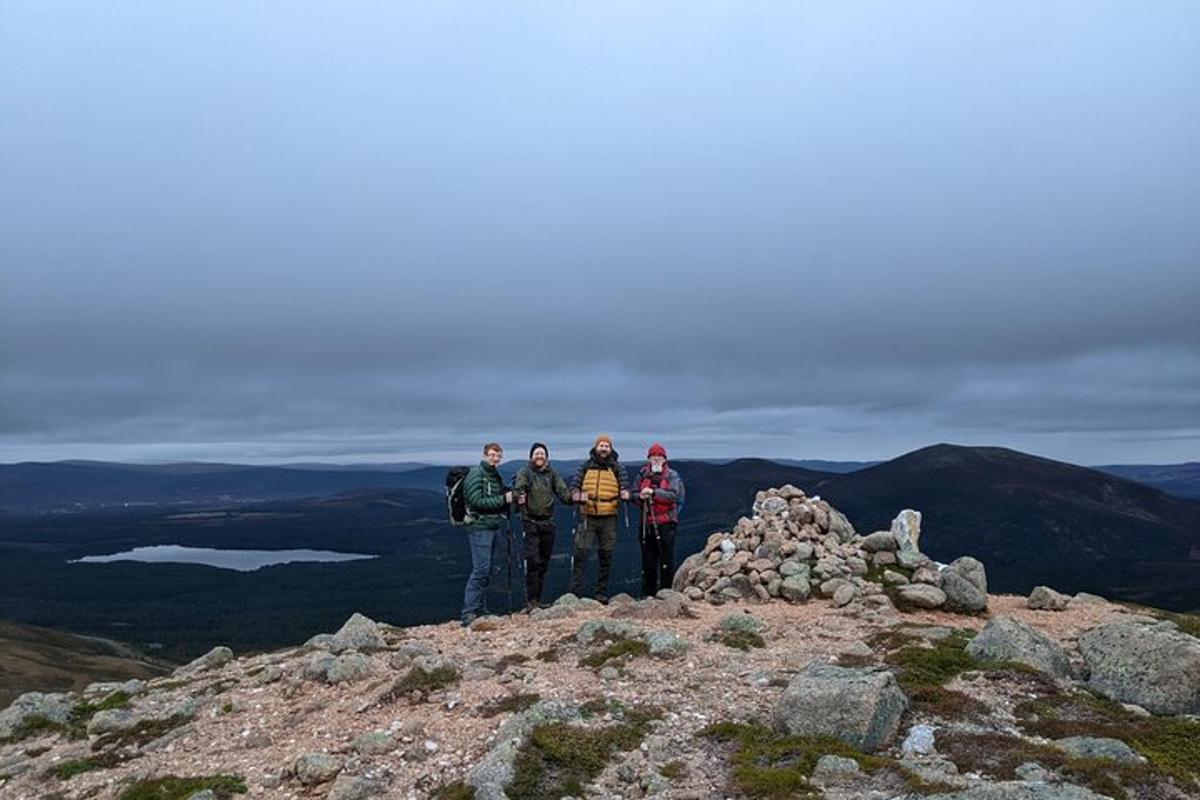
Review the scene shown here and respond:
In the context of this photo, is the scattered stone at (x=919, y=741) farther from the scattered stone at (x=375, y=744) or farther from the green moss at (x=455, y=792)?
the scattered stone at (x=375, y=744)

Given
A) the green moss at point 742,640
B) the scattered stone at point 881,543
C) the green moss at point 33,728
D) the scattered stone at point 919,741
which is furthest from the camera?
the scattered stone at point 881,543

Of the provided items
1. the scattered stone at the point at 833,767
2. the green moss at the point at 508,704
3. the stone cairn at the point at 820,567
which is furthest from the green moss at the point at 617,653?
the stone cairn at the point at 820,567

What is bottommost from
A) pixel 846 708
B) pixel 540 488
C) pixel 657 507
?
pixel 846 708

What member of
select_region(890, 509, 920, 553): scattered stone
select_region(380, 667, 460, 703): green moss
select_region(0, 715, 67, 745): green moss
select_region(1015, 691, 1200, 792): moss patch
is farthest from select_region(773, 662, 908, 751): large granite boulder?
select_region(0, 715, 67, 745): green moss

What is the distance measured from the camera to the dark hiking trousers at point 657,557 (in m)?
22.9

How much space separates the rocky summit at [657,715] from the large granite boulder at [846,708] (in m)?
0.03

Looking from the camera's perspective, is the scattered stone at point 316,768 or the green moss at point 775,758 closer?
the green moss at point 775,758

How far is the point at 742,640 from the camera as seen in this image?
17.8 meters

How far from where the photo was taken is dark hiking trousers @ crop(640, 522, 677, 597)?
22.9 m

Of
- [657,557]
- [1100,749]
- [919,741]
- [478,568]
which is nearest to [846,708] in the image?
[919,741]

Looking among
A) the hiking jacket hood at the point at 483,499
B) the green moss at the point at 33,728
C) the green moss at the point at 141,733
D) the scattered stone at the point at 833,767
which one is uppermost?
the hiking jacket hood at the point at 483,499

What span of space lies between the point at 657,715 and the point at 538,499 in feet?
26.6

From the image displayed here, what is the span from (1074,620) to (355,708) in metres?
18.0

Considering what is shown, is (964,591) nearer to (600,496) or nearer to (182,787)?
(600,496)
